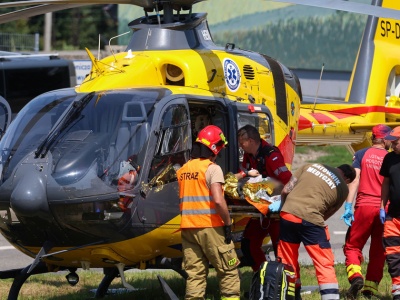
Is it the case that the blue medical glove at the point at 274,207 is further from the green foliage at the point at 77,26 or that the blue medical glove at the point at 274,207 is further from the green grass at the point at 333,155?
the green foliage at the point at 77,26

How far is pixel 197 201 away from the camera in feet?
25.9

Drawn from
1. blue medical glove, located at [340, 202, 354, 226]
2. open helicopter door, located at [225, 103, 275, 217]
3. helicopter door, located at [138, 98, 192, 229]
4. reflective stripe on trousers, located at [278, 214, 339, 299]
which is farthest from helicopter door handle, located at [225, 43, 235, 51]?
reflective stripe on trousers, located at [278, 214, 339, 299]

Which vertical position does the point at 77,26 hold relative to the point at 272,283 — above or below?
below

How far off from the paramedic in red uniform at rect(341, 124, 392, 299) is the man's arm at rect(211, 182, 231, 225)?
2.01 m

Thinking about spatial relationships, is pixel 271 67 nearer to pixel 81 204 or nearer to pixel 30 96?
pixel 81 204

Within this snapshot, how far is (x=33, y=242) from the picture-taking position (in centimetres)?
808

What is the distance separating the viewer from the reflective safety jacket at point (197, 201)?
788 centimetres

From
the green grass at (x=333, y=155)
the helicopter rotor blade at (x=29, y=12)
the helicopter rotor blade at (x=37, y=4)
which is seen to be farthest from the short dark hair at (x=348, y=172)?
the green grass at (x=333, y=155)

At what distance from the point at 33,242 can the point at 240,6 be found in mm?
29578

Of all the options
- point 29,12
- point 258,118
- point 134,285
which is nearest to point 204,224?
point 258,118

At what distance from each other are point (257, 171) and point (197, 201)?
1.01 metres

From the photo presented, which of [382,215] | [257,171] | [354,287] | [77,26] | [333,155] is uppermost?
[257,171]

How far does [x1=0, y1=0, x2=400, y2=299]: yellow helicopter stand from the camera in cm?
778

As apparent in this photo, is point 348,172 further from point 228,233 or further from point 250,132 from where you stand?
point 228,233
